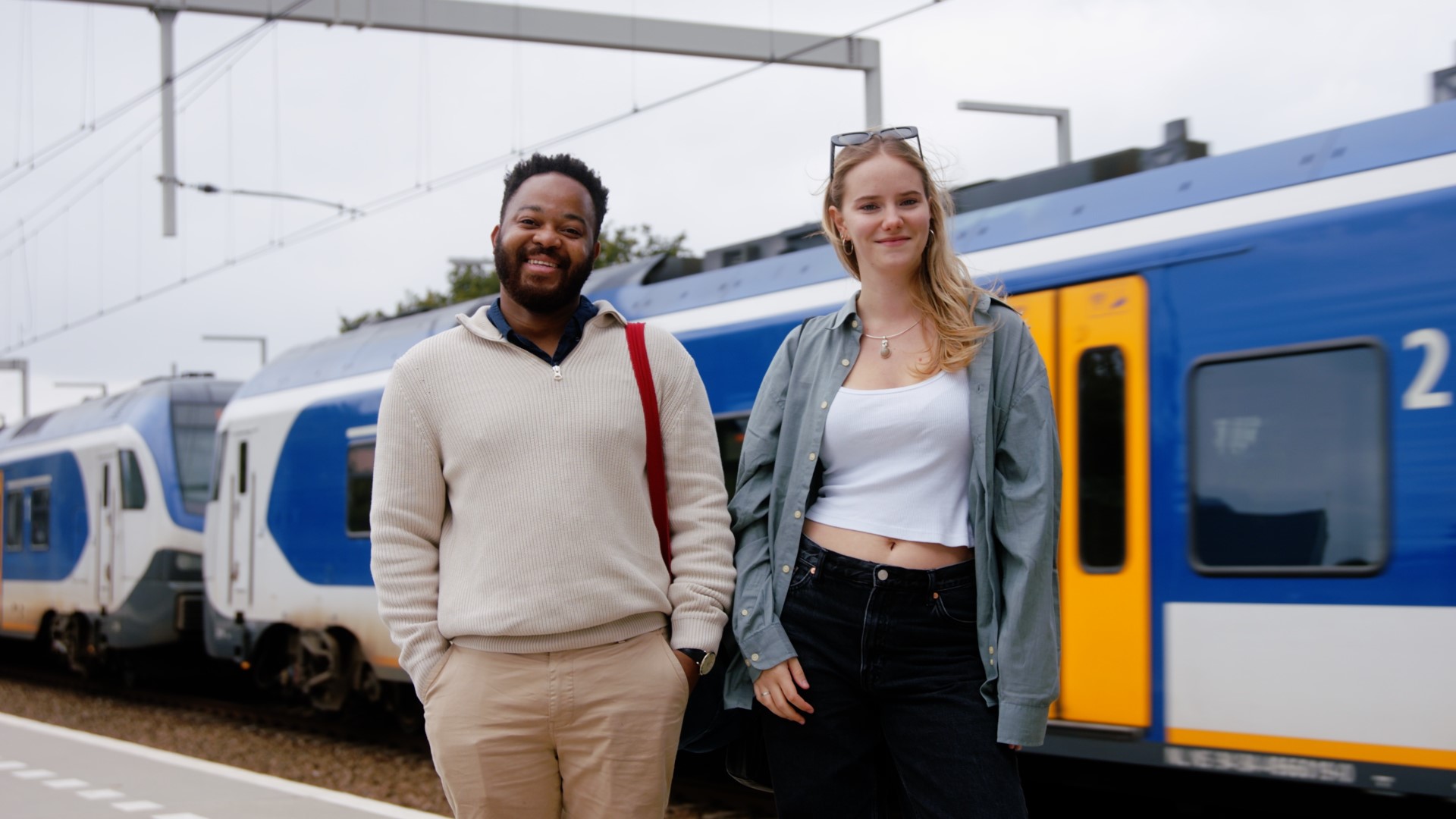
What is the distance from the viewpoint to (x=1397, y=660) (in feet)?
14.0

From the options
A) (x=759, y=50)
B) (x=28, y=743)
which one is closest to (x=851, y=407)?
(x=28, y=743)

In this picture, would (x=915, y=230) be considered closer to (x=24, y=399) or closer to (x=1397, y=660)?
(x=1397, y=660)

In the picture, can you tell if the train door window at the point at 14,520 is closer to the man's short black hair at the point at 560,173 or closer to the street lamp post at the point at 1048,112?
the street lamp post at the point at 1048,112

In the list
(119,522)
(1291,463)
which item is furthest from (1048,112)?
(119,522)

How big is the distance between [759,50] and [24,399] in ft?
104

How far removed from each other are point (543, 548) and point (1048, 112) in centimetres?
1078

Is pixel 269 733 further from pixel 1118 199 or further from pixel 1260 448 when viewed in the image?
pixel 1260 448

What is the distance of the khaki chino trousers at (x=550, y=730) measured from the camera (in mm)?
2576

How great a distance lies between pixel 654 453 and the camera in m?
2.76

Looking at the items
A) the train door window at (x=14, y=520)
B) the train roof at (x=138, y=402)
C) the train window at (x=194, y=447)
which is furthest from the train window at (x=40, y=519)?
the train window at (x=194, y=447)

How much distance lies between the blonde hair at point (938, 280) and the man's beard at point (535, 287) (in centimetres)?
55

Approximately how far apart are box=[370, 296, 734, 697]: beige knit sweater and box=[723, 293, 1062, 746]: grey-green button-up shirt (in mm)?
102

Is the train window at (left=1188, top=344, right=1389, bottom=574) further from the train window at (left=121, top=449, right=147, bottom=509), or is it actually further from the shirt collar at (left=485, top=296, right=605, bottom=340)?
the train window at (left=121, top=449, right=147, bottom=509)

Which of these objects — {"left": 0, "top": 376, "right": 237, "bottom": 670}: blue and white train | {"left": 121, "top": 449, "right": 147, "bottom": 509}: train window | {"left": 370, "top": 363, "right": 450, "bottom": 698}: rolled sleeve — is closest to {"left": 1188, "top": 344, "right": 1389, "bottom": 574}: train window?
{"left": 370, "top": 363, "right": 450, "bottom": 698}: rolled sleeve
